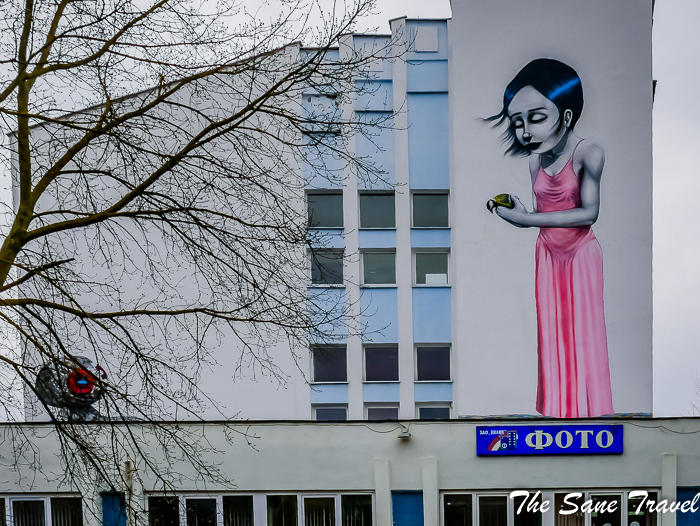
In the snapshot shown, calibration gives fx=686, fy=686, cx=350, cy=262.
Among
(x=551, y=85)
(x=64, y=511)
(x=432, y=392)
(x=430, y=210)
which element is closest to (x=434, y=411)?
(x=432, y=392)

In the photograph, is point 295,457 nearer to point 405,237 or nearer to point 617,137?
point 405,237

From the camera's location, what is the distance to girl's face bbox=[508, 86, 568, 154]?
717 inches

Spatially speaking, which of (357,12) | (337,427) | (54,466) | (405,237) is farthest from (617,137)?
(54,466)

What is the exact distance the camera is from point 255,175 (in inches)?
257

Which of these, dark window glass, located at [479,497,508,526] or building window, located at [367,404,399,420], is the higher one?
building window, located at [367,404,399,420]

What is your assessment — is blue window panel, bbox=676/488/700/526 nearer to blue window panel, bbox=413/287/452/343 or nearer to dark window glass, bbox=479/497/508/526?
dark window glass, bbox=479/497/508/526

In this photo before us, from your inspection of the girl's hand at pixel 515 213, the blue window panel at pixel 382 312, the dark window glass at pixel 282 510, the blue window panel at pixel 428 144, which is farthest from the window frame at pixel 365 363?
the dark window glass at pixel 282 510

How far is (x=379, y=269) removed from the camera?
61.4 feet

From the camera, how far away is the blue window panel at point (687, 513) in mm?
13141

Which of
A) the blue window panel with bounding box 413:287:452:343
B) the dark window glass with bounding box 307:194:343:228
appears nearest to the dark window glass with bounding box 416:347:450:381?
the blue window panel with bounding box 413:287:452:343

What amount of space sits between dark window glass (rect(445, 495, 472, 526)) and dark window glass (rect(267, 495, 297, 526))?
293cm

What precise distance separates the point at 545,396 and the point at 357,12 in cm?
1416

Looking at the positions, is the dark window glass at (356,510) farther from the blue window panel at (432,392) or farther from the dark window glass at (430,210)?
the dark window glass at (430,210)

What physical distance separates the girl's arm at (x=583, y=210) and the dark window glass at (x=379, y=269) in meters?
3.19
